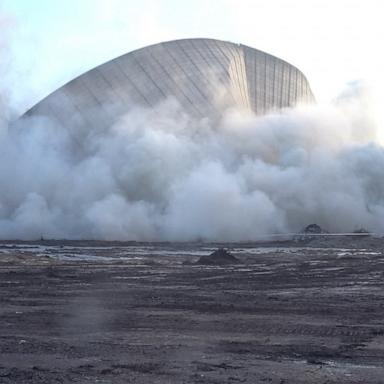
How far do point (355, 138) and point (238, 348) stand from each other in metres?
39.9

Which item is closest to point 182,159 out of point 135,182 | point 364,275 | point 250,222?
point 135,182

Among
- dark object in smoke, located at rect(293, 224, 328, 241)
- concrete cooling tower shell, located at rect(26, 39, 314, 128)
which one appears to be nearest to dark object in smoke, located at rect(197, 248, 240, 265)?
dark object in smoke, located at rect(293, 224, 328, 241)

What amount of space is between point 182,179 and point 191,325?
100 ft

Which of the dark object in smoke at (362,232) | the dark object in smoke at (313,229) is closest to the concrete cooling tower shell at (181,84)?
the dark object in smoke at (313,229)

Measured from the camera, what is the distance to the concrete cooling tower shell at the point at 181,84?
43.3 m

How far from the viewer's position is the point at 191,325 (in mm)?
8750

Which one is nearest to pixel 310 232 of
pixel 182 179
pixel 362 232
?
pixel 362 232

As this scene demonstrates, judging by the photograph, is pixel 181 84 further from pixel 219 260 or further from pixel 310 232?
pixel 219 260

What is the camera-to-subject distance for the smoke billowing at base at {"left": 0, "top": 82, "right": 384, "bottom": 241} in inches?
1437

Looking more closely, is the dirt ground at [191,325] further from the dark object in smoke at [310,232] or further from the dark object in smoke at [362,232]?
the dark object in smoke at [362,232]

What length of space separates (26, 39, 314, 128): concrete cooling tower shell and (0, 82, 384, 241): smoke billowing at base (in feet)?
3.25

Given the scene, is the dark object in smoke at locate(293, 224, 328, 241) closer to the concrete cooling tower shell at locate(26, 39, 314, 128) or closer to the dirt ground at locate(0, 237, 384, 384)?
the concrete cooling tower shell at locate(26, 39, 314, 128)

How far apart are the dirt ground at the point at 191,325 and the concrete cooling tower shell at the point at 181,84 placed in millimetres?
26122

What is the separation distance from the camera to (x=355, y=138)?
149 feet
